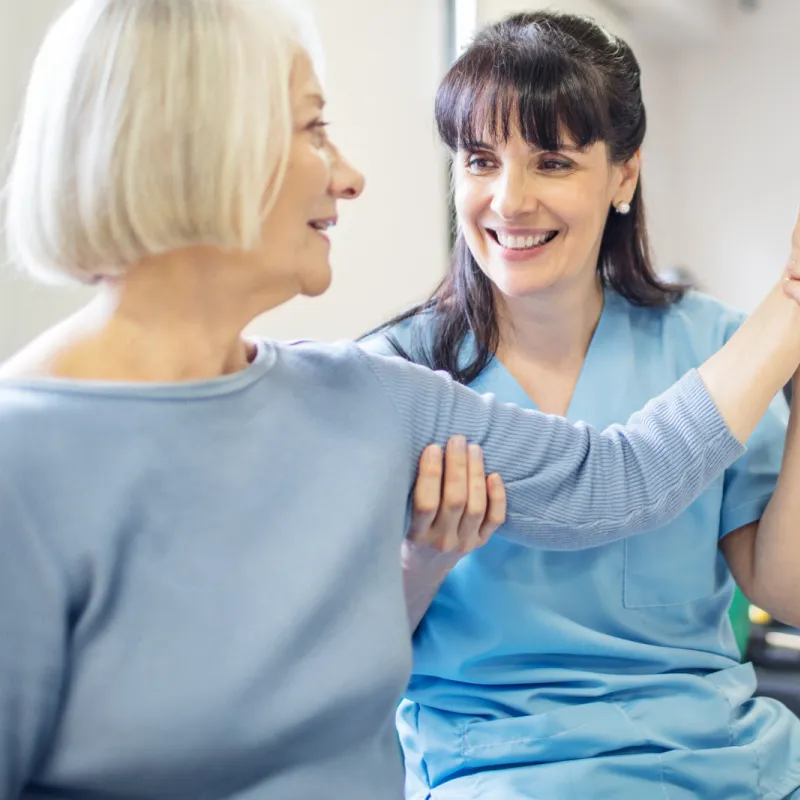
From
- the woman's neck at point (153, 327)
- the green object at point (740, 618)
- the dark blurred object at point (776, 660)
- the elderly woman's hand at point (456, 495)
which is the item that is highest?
the woman's neck at point (153, 327)

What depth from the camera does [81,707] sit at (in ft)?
2.35

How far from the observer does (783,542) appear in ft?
3.63

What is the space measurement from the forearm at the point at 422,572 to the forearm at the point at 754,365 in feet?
1.05

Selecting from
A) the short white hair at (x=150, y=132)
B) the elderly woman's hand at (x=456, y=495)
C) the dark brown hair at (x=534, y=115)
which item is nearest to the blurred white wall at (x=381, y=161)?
the dark brown hair at (x=534, y=115)

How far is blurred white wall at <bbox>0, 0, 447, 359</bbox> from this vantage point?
6.34ft

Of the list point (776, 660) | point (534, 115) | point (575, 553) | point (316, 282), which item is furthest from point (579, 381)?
point (776, 660)

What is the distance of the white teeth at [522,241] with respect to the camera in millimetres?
1161

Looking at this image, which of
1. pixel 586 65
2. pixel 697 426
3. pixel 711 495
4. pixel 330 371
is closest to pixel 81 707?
pixel 330 371

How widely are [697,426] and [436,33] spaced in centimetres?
152

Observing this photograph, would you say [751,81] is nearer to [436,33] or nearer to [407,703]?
[436,33]

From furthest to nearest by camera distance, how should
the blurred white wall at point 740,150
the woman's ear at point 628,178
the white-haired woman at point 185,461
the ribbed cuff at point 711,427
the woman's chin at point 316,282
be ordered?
the blurred white wall at point 740,150 → the woman's ear at point 628,178 → the ribbed cuff at point 711,427 → the woman's chin at point 316,282 → the white-haired woman at point 185,461

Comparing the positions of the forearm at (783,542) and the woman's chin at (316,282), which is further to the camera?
the forearm at (783,542)

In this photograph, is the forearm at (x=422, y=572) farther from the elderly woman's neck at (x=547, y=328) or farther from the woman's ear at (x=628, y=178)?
the woman's ear at (x=628, y=178)

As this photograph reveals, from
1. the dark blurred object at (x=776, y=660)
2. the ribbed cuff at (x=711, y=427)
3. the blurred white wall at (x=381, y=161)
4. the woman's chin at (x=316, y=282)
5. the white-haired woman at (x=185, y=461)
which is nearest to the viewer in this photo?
the white-haired woman at (x=185, y=461)
